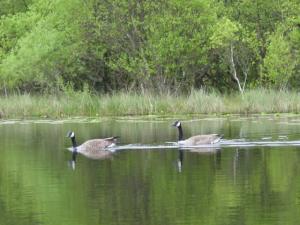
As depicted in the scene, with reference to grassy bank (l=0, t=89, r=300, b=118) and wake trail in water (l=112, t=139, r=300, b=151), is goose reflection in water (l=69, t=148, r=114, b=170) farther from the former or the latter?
grassy bank (l=0, t=89, r=300, b=118)

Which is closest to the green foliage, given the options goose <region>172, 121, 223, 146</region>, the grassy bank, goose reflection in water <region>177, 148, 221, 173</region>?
the grassy bank

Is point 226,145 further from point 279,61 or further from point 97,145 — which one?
point 279,61

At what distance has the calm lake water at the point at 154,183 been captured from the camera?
50.1ft

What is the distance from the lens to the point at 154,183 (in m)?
19.1

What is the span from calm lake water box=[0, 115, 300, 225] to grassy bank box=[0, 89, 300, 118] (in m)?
8.06

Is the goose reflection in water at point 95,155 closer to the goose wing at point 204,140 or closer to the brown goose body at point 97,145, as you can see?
the brown goose body at point 97,145

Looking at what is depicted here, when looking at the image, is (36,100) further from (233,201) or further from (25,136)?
(233,201)

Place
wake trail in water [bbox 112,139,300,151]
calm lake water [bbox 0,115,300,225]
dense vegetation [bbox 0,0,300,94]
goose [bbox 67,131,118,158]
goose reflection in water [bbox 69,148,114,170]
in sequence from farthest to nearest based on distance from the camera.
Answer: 1. dense vegetation [bbox 0,0,300,94]
2. goose [bbox 67,131,118,158]
3. wake trail in water [bbox 112,139,300,151]
4. goose reflection in water [bbox 69,148,114,170]
5. calm lake water [bbox 0,115,300,225]

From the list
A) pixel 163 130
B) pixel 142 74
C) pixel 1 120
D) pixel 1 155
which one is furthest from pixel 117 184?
pixel 142 74

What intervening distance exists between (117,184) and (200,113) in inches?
846

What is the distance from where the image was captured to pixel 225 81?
5350cm

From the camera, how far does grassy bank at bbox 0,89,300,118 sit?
1572 inches

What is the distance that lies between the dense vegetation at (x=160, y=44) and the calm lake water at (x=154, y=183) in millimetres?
16477

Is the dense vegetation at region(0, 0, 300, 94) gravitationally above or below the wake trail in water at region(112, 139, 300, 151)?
above
